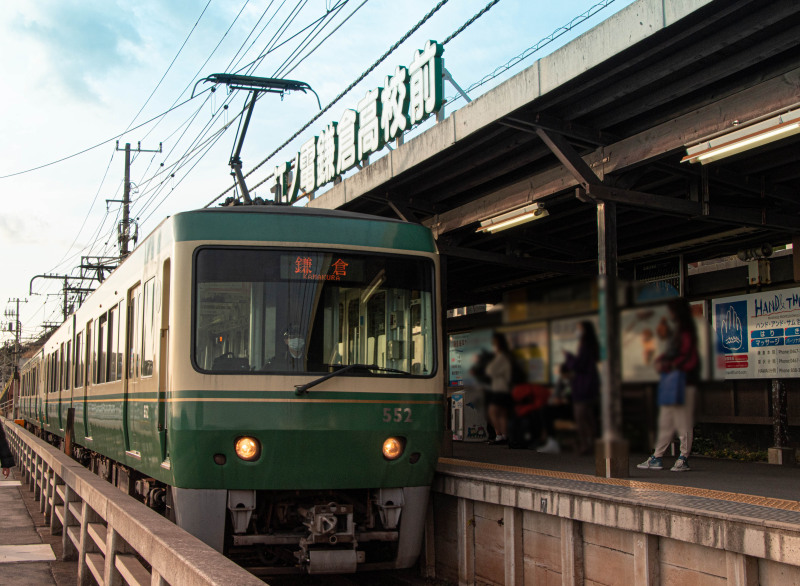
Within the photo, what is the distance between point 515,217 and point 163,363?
5.37 m

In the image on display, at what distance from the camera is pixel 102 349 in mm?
10609

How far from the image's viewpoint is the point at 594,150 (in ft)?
31.1

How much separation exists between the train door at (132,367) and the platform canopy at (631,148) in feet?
13.2

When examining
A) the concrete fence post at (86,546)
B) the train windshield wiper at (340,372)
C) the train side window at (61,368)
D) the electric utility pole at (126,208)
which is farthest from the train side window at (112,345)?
the electric utility pole at (126,208)

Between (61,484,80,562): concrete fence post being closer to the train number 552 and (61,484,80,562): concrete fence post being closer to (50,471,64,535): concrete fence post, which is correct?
(50,471,64,535): concrete fence post

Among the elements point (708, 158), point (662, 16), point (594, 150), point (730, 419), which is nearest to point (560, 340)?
point (662, 16)

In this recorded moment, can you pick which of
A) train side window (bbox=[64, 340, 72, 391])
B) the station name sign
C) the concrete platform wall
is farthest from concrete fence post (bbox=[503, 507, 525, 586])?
train side window (bbox=[64, 340, 72, 391])

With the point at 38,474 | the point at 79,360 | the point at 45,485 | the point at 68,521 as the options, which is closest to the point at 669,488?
the point at 68,521

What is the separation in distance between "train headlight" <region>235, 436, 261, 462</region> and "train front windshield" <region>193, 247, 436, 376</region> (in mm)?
496

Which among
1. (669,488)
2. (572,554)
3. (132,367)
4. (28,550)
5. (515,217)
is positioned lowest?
(28,550)

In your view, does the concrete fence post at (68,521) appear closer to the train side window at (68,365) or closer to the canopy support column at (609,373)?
the canopy support column at (609,373)

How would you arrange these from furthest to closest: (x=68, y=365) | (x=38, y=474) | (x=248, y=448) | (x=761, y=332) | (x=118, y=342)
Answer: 1. (x=68, y=365)
2. (x=38, y=474)
3. (x=761, y=332)
4. (x=118, y=342)
5. (x=248, y=448)

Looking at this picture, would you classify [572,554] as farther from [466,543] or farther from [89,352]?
[89,352]

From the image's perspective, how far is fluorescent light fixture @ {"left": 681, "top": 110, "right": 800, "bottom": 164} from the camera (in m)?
6.91
